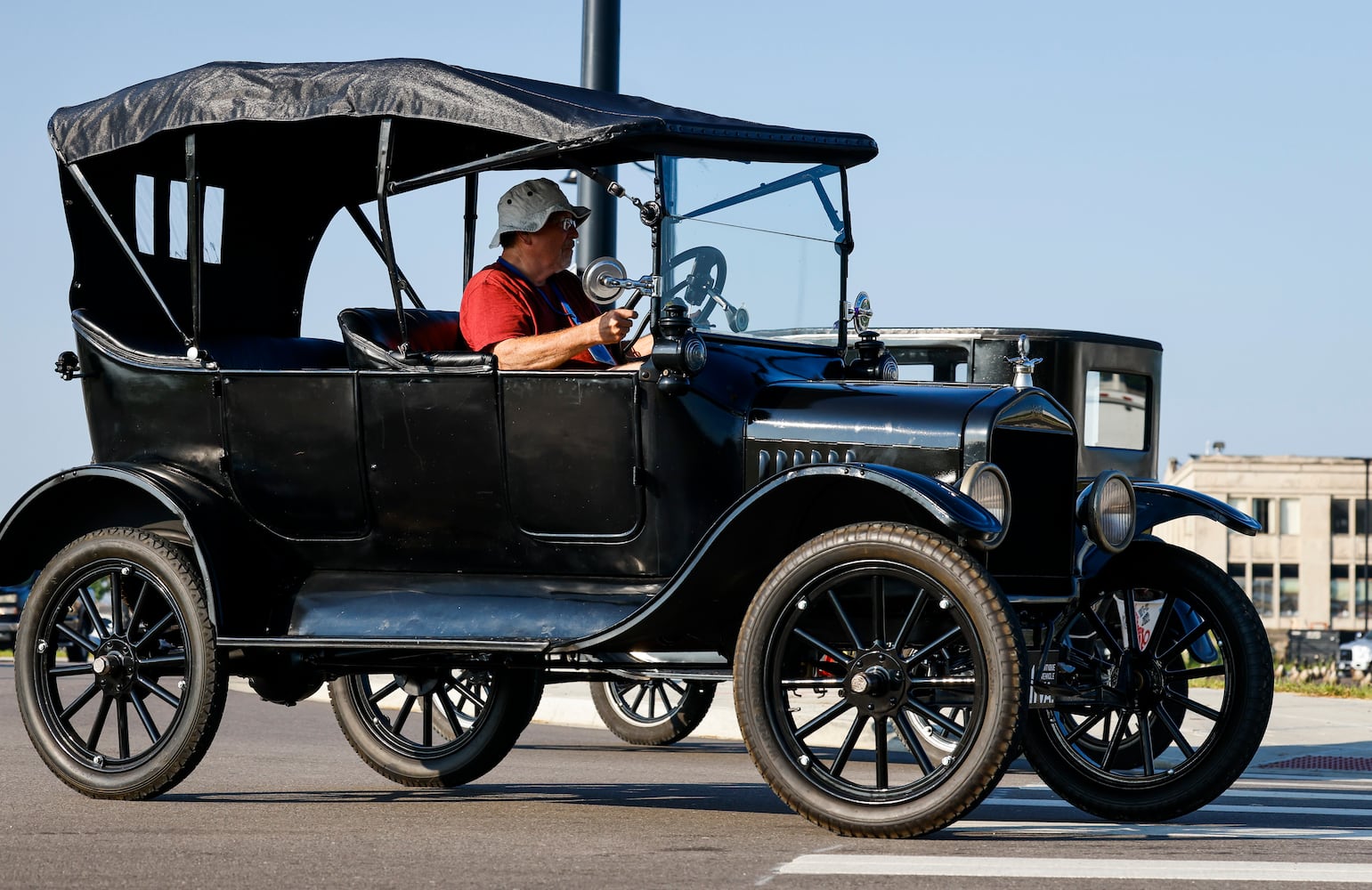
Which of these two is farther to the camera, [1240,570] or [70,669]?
[1240,570]

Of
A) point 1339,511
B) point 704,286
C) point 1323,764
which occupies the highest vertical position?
point 704,286

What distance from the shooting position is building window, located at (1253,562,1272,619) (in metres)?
82.1

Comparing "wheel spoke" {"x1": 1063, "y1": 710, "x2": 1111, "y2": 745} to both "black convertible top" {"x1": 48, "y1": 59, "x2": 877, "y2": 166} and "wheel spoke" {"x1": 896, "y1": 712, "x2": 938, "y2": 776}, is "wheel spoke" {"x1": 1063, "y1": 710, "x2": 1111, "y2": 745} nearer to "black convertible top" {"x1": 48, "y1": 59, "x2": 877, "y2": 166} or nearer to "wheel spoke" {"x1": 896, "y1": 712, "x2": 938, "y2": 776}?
"wheel spoke" {"x1": 896, "y1": 712, "x2": 938, "y2": 776}

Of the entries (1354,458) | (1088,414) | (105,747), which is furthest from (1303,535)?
(105,747)

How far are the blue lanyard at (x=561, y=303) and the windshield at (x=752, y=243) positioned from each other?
1.14 feet

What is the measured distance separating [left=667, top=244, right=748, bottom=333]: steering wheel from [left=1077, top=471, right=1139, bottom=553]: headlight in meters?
1.39

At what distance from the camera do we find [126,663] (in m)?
6.54

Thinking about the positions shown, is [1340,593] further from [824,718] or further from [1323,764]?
[824,718]

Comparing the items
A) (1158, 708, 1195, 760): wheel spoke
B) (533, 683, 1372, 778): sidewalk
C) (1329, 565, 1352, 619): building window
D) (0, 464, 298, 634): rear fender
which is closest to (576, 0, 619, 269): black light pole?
(533, 683, 1372, 778): sidewalk

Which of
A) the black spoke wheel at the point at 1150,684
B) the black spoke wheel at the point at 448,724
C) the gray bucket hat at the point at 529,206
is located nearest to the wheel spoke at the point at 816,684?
the black spoke wheel at the point at 1150,684

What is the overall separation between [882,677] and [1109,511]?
49.0 inches

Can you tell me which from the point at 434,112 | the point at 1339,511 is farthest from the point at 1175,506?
the point at 1339,511

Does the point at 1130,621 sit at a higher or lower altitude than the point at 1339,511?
higher

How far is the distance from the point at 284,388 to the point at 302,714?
6.94 metres
